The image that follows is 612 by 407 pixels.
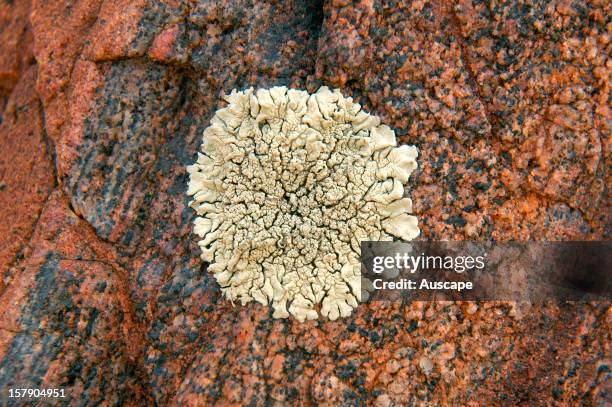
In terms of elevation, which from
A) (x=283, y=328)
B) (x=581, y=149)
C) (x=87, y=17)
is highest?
(x=87, y=17)

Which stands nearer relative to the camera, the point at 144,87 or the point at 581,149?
the point at 581,149

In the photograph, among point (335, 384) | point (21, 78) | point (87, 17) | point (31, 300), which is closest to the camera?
point (335, 384)

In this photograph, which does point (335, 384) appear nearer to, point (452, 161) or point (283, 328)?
point (283, 328)

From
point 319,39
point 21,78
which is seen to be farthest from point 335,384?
point 21,78

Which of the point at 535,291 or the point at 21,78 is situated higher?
the point at 21,78
